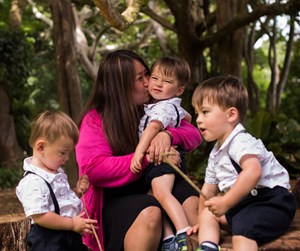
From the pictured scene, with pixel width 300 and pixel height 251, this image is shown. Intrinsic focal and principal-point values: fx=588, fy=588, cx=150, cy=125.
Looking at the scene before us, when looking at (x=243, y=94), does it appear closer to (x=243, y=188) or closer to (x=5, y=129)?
(x=243, y=188)

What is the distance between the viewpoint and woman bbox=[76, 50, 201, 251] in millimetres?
3352

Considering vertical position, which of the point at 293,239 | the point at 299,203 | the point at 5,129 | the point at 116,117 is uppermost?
the point at 116,117

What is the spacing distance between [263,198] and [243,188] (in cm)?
20

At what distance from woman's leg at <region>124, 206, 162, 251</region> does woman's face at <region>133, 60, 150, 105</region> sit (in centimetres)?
75

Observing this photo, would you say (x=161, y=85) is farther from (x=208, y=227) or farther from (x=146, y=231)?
(x=208, y=227)

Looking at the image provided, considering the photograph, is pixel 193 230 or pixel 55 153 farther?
pixel 55 153

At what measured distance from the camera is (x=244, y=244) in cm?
253

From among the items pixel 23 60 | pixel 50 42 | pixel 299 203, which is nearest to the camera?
pixel 299 203

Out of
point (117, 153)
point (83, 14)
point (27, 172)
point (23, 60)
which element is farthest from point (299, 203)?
point (83, 14)

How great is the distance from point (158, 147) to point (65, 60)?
585cm

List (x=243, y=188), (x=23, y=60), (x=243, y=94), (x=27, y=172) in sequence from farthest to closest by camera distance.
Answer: (x=23, y=60)
(x=27, y=172)
(x=243, y=94)
(x=243, y=188)

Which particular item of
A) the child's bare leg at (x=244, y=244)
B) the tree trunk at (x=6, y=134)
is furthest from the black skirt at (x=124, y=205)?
the tree trunk at (x=6, y=134)

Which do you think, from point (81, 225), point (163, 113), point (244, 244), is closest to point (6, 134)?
point (163, 113)

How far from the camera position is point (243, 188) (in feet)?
8.41
